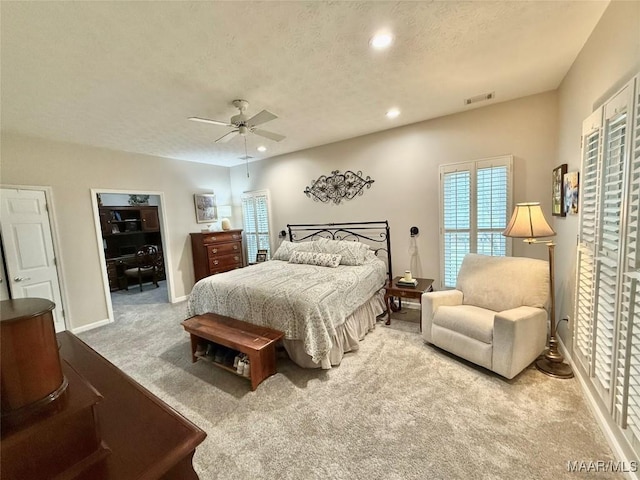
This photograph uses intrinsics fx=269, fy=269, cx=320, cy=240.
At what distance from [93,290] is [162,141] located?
2456 millimetres

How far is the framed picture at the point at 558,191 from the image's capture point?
262 cm

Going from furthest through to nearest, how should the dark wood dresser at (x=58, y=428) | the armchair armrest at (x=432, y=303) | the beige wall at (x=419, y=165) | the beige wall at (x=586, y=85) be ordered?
the beige wall at (x=419, y=165), the armchair armrest at (x=432, y=303), the beige wall at (x=586, y=85), the dark wood dresser at (x=58, y=428)

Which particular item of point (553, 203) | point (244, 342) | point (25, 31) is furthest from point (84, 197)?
point (553, 203)

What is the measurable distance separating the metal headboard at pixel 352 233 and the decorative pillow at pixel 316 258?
2.42ft

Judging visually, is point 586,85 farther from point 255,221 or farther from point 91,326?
point 91,326

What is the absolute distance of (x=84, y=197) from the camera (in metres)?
3.92

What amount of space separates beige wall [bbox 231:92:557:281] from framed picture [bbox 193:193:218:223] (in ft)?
4.20

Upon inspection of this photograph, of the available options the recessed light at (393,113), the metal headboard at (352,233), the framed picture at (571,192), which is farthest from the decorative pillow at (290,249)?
the framed picture at (571,192)

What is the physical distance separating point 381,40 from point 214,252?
436 centimetres

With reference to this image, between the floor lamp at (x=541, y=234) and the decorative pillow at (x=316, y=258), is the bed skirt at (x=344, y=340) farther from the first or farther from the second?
the floor lamp at (x=541, y=234)

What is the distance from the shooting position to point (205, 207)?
552 centimetres

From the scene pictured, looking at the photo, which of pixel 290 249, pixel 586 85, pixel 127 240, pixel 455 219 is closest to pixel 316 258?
pixel 290 249

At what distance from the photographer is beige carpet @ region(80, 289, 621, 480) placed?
1.61 meters

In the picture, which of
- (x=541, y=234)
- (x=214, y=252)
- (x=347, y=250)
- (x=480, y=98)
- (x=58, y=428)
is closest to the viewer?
(x=58, y=428)
